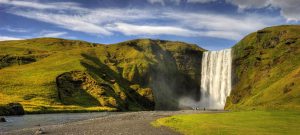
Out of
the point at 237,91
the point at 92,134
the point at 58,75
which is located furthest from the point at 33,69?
the point at 92,134

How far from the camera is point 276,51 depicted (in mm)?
198125

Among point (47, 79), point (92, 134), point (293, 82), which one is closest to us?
point (92, 134)

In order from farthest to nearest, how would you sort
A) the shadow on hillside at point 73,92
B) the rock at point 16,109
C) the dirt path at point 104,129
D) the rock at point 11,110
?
the shadow on hillside at point 73,92, the rock at point 16,109, the rock at point 11,110, the dirt path at point 104,129

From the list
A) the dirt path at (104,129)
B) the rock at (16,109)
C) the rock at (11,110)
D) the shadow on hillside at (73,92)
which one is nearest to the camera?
the dirt path at (104,129)

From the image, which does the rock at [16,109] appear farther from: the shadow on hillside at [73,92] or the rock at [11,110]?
the shadow on hillside at [73,92]

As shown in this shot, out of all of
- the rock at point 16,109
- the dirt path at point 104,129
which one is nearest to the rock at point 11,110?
the rock at point 16,109

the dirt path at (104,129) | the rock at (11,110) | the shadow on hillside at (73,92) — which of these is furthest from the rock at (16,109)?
the dirt path at (104,129)

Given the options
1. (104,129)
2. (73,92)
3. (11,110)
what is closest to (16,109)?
(11,110)

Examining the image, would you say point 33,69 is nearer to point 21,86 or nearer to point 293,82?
point 21,86

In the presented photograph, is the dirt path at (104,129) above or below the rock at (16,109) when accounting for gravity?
above

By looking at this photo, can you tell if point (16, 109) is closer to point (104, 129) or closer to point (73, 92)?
point (73, 92)

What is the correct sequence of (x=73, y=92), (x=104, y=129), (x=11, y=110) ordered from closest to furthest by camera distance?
(x=104, y=129), (x=11, y=110), (x=73, y=92)

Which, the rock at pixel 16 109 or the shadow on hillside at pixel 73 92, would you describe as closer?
the rock at pixel 16 109

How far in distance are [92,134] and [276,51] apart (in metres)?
173
